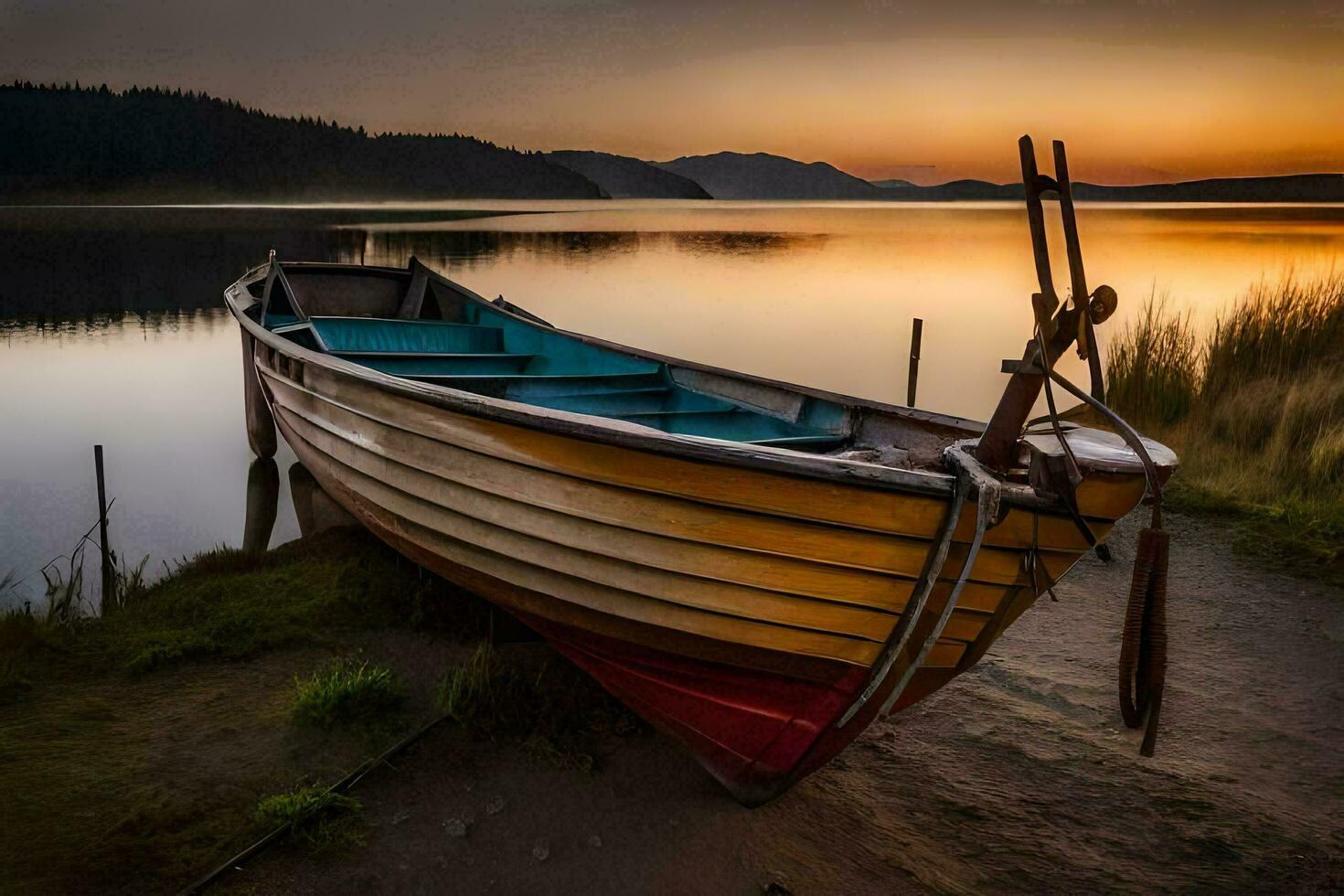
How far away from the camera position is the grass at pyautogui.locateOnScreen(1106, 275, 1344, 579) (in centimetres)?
662

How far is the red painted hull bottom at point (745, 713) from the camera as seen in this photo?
3305 millimetres

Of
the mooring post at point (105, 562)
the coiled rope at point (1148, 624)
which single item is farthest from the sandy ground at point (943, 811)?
the mooring post at point (105, 562)

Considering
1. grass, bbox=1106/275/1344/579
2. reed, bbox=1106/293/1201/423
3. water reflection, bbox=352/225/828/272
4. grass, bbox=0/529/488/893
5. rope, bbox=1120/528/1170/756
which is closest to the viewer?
rope, bbox=1120/528/1170/756

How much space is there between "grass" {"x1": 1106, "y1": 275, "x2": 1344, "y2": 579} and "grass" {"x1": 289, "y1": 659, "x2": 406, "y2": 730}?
18.7 ft

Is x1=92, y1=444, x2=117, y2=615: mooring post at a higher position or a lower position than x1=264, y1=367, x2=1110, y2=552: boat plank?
lower

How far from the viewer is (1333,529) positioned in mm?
6340

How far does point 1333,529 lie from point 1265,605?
1.51 m

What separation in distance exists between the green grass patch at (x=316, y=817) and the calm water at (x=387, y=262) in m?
4.52

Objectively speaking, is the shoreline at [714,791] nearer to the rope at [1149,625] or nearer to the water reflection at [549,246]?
the rope at [1149,625]

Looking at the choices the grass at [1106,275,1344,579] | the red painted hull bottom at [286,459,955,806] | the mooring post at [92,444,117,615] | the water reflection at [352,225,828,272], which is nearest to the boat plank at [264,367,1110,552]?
the red painted hull bottom at [286,459,955,806]

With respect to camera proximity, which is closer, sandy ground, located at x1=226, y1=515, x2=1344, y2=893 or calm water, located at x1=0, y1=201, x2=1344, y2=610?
sandy ground, located at x1=226, y1=515, x2=1344, y2=893

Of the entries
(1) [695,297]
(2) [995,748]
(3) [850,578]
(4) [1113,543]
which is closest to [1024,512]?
(3) [850,578]

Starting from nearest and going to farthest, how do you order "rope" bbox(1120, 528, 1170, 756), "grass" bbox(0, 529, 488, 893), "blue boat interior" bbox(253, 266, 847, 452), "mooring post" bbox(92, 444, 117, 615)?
1. "rope" bbox(1120, 528, 1170, 756)
2. "grass" bbox(0, 529, 488, 893)
3. "blue boat interior" bbox(253, 266, 847, 452)
4. "mooring post" bbox(92, 444, 117, 615)

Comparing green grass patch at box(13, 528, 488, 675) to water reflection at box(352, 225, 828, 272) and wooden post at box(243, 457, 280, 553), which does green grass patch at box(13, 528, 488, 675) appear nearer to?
Result: wooden post at box(243, 457, 280, 553)
